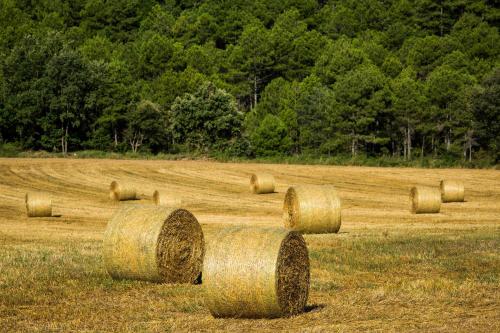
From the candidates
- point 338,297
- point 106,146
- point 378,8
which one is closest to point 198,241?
point 338,297

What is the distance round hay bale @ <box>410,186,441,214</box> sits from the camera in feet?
108

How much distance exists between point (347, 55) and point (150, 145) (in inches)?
1374

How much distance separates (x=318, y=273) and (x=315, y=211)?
23.9ft

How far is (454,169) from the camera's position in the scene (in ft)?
183

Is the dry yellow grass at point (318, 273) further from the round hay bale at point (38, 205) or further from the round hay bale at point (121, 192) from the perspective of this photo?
the round hay bale at point (121, 192)

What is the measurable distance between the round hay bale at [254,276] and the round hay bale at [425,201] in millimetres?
20566

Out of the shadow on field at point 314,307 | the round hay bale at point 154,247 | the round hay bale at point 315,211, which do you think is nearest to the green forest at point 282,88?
the round hay bale at point 315,211

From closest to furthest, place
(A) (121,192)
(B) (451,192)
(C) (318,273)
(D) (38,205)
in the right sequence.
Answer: (C) (318,273) < (D) (38,205) < (B) (451,192) < (A) (121,192)

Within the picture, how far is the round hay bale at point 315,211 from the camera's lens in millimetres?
24359

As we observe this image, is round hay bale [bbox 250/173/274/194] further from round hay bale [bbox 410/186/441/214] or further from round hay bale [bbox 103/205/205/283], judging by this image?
round hay bale [bbox 103/205/205/283]

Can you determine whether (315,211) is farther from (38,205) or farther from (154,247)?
(38,205)

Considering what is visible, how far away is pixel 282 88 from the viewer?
106 meters

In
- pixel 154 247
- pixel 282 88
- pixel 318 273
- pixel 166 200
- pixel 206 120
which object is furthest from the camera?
pixel 282 88

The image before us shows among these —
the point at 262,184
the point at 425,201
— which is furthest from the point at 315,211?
the point at 262,184
